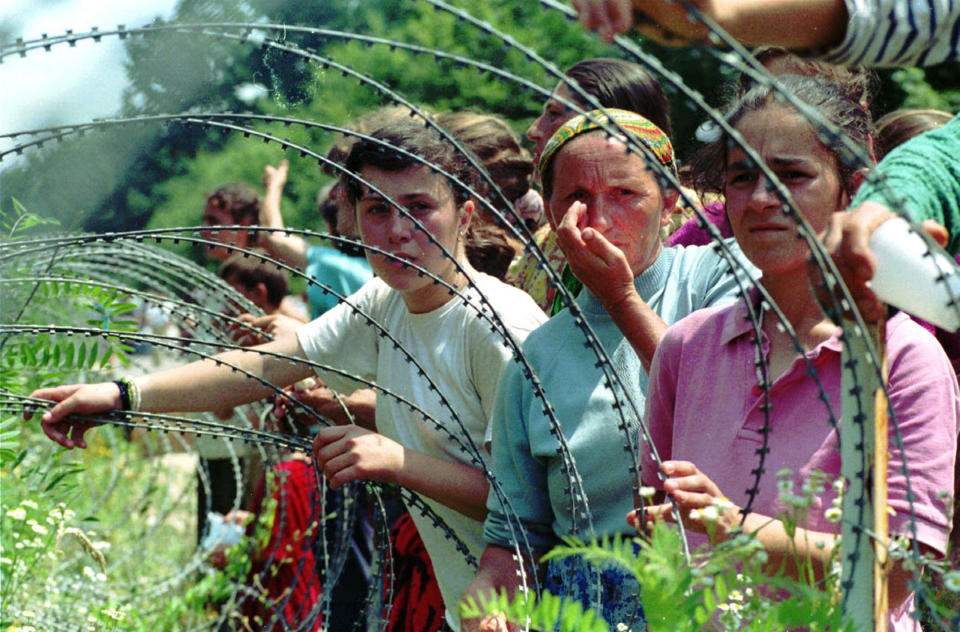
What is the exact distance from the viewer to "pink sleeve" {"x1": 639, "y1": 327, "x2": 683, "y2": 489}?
226cm

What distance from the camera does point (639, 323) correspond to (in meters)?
2.42

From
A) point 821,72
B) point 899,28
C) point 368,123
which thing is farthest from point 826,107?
point 368,123

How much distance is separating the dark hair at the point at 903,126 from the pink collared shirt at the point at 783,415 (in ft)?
3.78

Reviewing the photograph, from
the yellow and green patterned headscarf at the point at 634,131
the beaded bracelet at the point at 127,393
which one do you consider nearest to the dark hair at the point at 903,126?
the yellow and green patterned headscarf at the point at 634,131

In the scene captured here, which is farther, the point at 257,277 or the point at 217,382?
the point at 257,277

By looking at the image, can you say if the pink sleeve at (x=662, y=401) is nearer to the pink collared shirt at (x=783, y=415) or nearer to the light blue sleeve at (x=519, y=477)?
the pink collared shirt at (x=783, y=415)

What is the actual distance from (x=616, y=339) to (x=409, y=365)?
2.26 ft

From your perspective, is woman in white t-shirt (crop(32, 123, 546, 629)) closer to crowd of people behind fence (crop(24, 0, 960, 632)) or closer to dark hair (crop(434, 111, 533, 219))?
crowd of people behind fence (crop(24, 0, 960, 632))

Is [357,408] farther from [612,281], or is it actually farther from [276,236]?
[276,236]

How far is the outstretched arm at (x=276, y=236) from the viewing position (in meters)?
5.85

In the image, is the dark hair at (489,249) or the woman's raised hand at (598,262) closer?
the woman's raised hand at (598,262)

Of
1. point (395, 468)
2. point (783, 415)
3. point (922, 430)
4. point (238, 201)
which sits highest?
point (238, 201)

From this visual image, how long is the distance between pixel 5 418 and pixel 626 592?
2.01m

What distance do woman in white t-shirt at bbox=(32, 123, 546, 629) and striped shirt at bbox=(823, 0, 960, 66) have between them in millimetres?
1278
